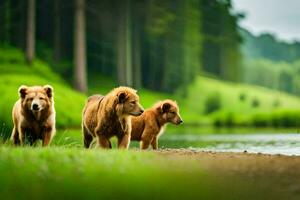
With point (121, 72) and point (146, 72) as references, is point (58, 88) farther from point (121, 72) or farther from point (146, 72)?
point (146, 72)

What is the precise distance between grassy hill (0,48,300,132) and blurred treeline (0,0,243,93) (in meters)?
1.35

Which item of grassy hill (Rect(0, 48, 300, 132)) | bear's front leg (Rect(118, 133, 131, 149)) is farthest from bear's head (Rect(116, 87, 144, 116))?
grassy hill (Rect(0, 48, 300, 132))

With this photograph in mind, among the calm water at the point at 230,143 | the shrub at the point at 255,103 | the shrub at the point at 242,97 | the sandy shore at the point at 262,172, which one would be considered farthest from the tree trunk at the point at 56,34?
the sandy shore at the point at 262,172

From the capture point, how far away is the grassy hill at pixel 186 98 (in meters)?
42.5

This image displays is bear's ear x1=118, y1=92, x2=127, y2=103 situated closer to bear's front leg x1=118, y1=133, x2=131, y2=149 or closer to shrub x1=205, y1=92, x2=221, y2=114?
bear's front leg x1=118, y1=133, x2=131, y2=149

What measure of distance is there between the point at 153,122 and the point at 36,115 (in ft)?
10.4

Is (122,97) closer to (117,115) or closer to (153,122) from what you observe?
(117,115)

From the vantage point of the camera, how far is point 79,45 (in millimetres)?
52938

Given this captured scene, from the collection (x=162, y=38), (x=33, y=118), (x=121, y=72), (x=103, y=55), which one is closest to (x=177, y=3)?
(x=162, y=38)

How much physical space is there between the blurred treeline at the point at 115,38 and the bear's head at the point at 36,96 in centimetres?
3803

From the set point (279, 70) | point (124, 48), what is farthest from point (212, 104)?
point (279, 70)

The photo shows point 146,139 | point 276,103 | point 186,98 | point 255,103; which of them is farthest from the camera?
point 276,103

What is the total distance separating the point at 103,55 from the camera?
211 ft

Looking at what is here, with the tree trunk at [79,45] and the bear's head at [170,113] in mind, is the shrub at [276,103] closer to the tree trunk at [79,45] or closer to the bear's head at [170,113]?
the tree trunk at [79,45]
